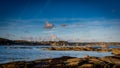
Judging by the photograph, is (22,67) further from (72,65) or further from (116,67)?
(116,67)

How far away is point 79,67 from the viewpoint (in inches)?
1307

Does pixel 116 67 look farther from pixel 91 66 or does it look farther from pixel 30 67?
Answer: pixel 30 67

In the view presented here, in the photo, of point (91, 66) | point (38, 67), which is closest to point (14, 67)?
point (38, 67)

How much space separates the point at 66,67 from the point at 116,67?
7577mm

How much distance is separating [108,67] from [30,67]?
38.5 feet

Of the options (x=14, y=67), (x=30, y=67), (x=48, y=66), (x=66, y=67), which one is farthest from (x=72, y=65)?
(x=14, y=67)

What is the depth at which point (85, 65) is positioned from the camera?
34.2 m

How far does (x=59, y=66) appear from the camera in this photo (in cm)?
3353

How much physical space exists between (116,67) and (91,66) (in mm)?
3812

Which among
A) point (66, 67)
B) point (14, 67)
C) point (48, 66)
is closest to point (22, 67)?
point (14, 67)

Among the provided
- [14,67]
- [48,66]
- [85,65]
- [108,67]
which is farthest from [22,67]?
[108,67]

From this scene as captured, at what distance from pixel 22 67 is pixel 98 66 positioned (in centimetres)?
1141

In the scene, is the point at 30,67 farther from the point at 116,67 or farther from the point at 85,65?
the point at 116,67

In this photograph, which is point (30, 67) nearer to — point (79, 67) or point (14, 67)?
point (14, 67)
